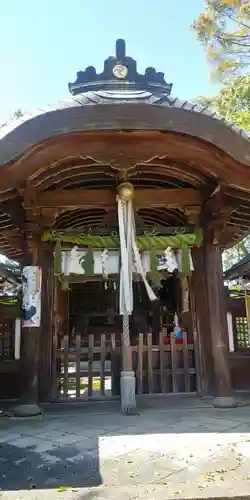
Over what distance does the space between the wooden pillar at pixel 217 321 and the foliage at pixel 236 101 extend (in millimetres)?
7720

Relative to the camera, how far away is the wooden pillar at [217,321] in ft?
23.4

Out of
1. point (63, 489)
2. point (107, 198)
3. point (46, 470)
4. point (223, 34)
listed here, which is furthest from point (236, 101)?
point (63, 489)

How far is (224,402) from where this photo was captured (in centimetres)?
696

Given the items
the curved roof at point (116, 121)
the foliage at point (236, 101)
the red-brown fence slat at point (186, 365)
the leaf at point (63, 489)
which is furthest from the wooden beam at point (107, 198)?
the foliage at point (236, 101)

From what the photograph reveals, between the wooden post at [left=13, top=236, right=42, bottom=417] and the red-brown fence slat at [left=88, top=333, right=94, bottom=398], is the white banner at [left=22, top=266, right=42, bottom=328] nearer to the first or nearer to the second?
the wooden post at [left=13, top=236, right=42, bottom=417]

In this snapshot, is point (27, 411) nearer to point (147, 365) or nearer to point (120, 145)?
point (147, 365)

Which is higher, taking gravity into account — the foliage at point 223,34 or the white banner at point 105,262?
the foliage at point 223,34

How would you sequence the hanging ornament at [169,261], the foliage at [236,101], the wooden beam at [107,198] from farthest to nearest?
the foliage at [236,101], the hanging ornament at [169,261], the wooden beam at [107,198]

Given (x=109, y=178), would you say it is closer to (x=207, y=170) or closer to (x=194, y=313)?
(x=207, y=170)

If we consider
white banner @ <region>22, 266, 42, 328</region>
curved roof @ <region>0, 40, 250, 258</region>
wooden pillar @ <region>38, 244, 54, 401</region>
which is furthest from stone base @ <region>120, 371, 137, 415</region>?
curved roof @ <region>0, 40, 250, 258</region>

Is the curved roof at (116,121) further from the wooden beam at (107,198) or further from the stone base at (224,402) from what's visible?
the stone base at (224,402)

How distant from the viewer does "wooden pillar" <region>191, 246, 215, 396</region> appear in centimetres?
745

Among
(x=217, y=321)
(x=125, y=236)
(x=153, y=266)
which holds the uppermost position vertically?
(x=125, y=236)

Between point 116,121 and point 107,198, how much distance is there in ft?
6.35
